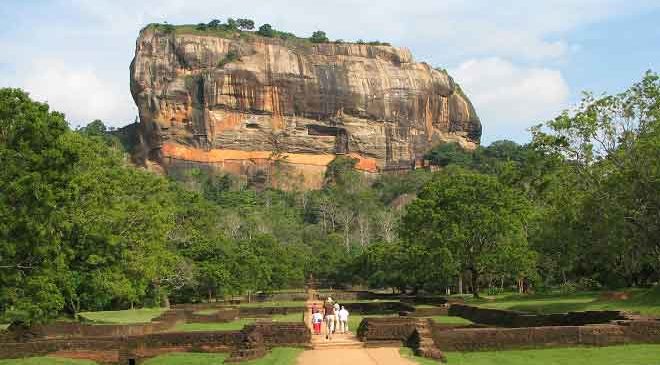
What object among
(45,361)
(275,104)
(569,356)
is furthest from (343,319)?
(275,104)

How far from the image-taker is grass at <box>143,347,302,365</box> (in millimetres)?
19766

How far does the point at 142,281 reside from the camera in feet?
111

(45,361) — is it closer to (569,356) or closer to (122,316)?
(569,356)

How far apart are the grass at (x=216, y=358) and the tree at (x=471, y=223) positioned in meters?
22.6

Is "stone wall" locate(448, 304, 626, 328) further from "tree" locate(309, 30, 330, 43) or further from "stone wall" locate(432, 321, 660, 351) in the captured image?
"tree" locate(309, 30, 330, 43)

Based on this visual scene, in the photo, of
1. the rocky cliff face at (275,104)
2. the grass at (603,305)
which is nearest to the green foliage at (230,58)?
the rocky cliff face at (275,104)

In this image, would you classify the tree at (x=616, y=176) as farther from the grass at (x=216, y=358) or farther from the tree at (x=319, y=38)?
the tree at (x=319, y=38)

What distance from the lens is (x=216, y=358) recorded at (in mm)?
21562

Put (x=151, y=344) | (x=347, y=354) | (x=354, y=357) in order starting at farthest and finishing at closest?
(x=151, y=344) → (x=347, y=354) → (x=354, y=357)

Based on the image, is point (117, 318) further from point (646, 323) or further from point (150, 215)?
point (646, 323)

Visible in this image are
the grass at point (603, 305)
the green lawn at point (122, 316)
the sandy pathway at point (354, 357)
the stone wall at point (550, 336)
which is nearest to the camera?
the sandy pathway at point (354, 357)

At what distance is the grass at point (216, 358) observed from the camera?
19.8 metres

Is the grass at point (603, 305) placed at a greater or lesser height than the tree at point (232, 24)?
lesser

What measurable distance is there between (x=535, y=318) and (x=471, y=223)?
1818 cm
